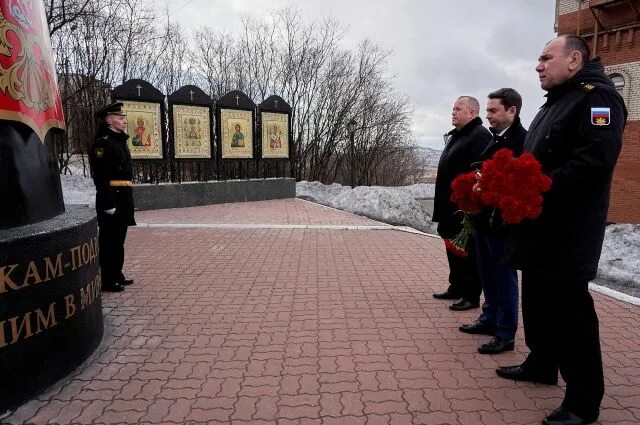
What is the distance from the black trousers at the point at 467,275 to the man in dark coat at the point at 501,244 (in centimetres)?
77

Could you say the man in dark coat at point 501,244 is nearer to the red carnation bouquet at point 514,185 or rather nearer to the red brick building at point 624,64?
the red carnation bouquet at point 514,185

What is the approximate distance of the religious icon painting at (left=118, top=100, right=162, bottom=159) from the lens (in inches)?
428

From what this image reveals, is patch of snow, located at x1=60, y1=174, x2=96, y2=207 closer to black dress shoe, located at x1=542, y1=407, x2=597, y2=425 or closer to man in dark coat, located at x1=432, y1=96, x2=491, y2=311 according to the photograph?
man in dark coat, located at x1=432, y1=96, x2=491, y2=311

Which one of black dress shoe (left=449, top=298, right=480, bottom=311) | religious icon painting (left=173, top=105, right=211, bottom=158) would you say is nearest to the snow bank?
religious icon painting (left=173, top=105, right=211, bottom=158)

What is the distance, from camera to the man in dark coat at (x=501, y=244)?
320 cm

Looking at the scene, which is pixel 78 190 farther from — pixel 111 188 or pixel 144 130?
pixel 111 188

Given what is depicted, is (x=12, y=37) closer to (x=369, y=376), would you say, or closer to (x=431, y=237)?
(x=369, y=376)

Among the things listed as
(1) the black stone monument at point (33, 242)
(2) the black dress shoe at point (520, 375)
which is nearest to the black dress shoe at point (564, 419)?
(2) the black dress shoe at point (520, 375)

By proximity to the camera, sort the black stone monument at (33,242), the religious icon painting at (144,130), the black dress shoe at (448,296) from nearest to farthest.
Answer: the black stone monument at (33,242) < the black dress shoe at (448,296) < the religious icon painting at (144,130)

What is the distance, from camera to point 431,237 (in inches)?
325

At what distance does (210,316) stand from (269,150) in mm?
10589

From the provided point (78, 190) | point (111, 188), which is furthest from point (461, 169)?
point (78, 190)

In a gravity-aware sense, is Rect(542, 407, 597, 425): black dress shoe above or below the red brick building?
below

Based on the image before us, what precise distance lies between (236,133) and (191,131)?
1514mm
